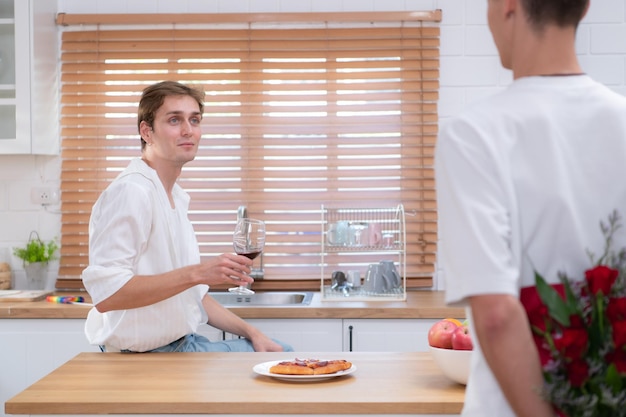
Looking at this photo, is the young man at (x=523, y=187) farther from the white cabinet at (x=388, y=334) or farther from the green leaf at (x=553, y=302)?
the white cabinet at (x=388, y=334)

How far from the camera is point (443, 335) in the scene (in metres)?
2.14

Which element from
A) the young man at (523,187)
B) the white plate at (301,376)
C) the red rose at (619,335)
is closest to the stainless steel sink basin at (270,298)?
the white plate at (301,376)

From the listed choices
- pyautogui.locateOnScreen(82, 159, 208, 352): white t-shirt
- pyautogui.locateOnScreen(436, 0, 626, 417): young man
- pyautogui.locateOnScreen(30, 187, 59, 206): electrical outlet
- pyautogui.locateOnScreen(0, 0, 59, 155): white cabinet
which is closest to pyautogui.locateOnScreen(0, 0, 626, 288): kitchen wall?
pyautogui.locateOnScreen(30, 187, 59, 206): electrical outlet

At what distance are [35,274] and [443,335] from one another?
2634 mm

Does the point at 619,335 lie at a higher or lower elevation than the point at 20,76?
lower

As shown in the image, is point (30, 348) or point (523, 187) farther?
point (30, 348)

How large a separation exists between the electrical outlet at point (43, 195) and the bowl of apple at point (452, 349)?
8.68 ft

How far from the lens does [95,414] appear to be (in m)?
1.97

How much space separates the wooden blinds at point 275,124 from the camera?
13.9 feet

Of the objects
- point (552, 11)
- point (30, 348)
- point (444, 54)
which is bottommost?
point (30, 348)

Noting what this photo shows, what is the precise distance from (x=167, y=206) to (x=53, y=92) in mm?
1680

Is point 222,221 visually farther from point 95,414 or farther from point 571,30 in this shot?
point 571,30

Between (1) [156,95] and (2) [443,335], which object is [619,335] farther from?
(1) [156,95]

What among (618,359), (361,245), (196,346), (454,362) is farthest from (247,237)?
(361,245)
